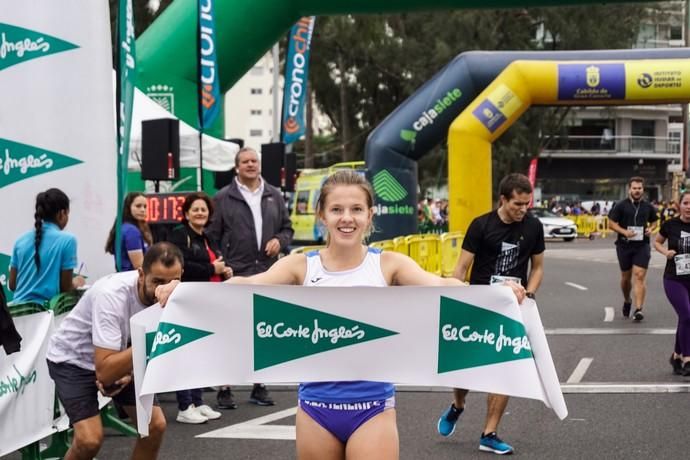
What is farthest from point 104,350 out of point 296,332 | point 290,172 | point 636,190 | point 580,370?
point 290,172

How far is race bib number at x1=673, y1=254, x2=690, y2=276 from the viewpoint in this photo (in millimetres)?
10836

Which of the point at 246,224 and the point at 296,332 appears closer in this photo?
the point at 296,332

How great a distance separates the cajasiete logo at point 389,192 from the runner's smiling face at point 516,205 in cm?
1476

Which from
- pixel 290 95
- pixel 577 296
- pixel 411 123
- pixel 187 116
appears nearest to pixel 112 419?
pixel 187 116

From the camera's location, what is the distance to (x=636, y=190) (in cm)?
1512

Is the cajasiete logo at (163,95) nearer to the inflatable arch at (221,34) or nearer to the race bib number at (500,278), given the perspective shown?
the inflatable arch at (221,34)

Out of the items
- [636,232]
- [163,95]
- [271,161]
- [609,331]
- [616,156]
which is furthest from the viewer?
[616,156]

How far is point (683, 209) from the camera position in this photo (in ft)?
37.0

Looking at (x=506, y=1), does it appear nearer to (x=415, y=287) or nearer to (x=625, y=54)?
(x=625, y=54)

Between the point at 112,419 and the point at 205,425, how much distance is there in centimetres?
81

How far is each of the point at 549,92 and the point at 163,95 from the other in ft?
25.3

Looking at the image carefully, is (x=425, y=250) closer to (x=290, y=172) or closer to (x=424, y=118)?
(x=424, y=118)

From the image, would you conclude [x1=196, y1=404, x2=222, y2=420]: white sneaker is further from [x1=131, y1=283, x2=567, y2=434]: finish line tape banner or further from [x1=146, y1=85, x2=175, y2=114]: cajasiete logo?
[x1=146, y1=85, x2=175, y2=114]: cajasiete logo

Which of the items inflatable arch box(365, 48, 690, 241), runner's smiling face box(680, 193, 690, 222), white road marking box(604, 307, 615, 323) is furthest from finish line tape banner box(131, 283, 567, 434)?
inflatable arch box(365, 48, 690, 241)
